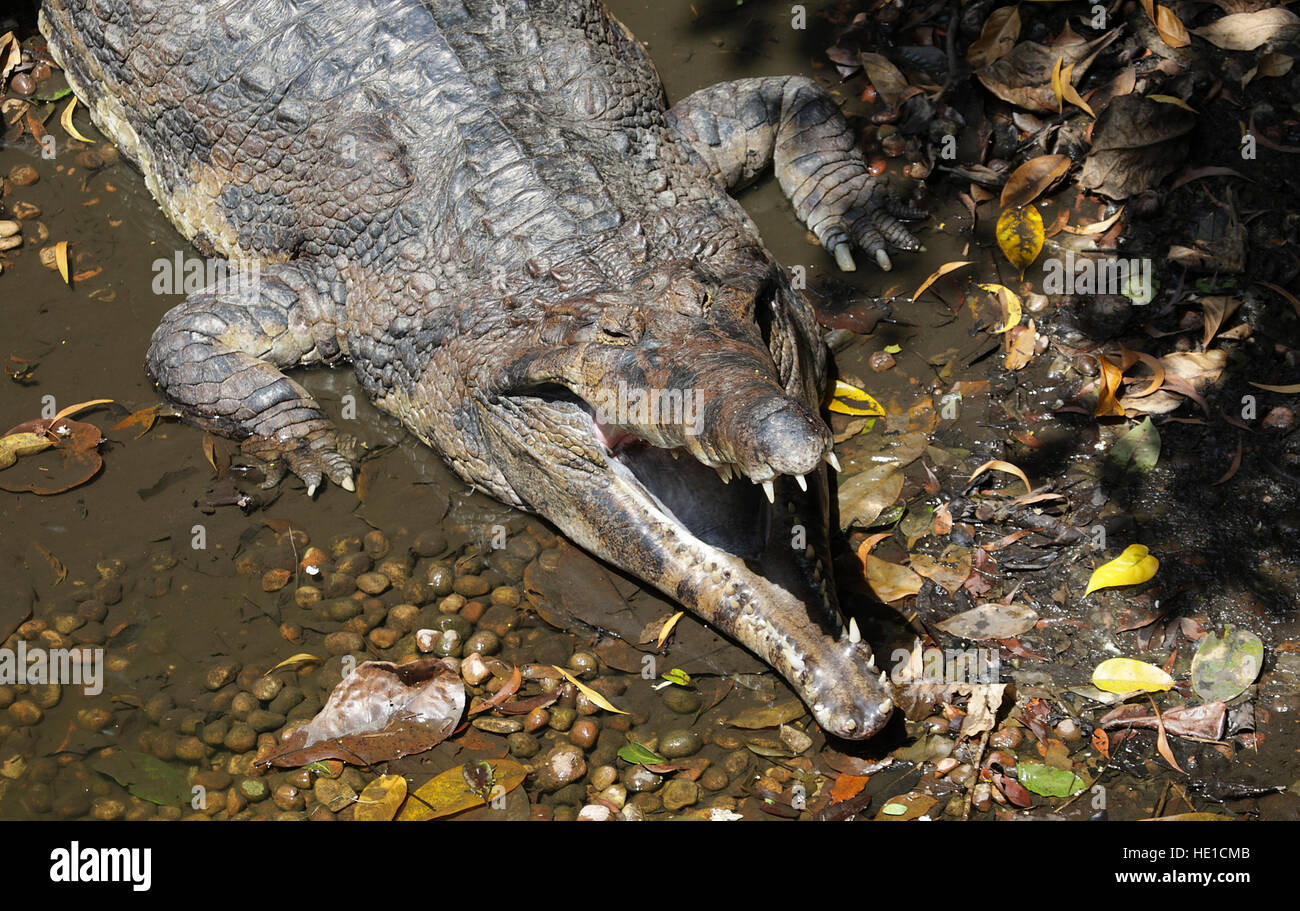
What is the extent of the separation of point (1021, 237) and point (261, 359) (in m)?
3.29

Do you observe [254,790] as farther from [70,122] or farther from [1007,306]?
[70,122]

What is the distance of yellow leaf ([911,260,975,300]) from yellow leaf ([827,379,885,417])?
60cm

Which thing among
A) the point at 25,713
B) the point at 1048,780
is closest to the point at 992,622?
the point at 1048,780

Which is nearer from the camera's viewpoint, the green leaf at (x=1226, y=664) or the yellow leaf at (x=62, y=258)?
the green leaf at (x=1226, y=664)

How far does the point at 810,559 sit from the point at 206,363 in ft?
8.93

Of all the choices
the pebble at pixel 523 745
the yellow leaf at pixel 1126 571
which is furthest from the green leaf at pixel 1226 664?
the pebble at pixel 523 745

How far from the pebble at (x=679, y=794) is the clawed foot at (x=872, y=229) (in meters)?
2.53

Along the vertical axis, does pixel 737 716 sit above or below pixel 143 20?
below

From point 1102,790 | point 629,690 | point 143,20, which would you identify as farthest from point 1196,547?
point 143,20

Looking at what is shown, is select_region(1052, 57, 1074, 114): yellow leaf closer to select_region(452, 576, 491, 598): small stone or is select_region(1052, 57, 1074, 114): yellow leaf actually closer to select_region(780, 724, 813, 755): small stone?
select_region(780, 724, 813, 755): small stone

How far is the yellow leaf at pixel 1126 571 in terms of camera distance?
433 centimetres

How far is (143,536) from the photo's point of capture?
4.94 meters

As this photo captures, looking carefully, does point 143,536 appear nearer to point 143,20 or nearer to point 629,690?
point 629,690

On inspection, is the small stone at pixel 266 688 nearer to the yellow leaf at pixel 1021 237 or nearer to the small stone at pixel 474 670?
the small stone at pixel 474 670
